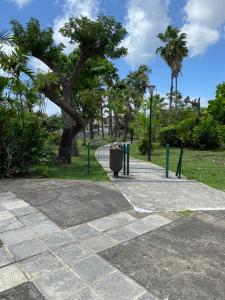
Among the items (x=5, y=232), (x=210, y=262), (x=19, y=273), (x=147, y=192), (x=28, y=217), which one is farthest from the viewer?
(x=147, y=192)

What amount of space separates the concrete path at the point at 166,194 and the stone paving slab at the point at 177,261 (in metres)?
1.17

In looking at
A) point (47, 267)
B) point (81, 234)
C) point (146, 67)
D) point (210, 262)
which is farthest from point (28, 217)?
point (146, 67)

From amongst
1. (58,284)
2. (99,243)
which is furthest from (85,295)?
(99,243)

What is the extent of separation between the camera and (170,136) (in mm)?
25609

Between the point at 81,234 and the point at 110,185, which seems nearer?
the point at 81,234

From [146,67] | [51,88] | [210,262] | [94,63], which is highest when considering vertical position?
[146,67]

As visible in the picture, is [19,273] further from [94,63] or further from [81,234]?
[94,63]

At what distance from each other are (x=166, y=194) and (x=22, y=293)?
4.67m

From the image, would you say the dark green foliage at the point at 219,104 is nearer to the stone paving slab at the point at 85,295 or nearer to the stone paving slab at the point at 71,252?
the stone paving slab at the point at 71,252

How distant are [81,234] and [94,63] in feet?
41.0

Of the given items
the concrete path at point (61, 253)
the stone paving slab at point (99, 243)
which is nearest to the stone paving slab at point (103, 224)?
the concrete path at point (61, 253)

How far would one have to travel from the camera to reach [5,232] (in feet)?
13.8

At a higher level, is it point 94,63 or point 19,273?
point 94,63

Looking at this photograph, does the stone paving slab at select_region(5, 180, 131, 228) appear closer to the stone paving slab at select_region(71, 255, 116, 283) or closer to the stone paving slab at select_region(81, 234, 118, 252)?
the stone paving slab at select_region(81, 234, 118, 252)
